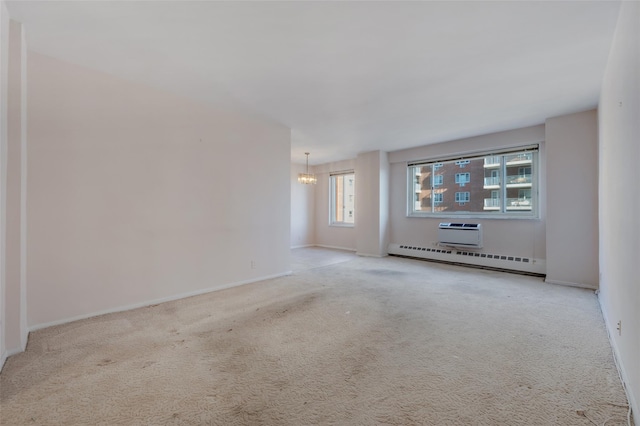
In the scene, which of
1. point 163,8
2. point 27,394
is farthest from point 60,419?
point 163,8

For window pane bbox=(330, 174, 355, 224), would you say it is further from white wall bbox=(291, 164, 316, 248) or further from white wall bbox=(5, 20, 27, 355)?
white wall bbox=(5, 20, 27, 355)

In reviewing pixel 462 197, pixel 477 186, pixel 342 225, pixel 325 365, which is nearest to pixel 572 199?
pixel 477 186

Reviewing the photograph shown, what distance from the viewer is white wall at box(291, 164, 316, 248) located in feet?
27.4

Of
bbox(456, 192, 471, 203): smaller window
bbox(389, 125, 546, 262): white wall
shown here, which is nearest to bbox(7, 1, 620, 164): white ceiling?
bbox(389, 125, 546, 262): white wall

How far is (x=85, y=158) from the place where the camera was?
9.56 feet

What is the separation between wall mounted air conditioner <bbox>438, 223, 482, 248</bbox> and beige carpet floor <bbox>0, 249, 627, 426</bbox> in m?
1.95

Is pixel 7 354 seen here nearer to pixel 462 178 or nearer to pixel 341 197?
pixel 462 178

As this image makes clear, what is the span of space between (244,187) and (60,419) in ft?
10.3

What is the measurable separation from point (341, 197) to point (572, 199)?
526 centimetres

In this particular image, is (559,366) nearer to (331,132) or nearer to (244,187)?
(244,187)

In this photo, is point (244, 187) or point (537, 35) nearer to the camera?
point (537, 35)

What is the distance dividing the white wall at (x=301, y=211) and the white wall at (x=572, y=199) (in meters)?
5.74

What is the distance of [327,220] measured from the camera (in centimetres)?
853

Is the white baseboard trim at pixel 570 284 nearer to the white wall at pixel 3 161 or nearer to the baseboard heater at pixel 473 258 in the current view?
the baseboard heater at pixel 473 258
